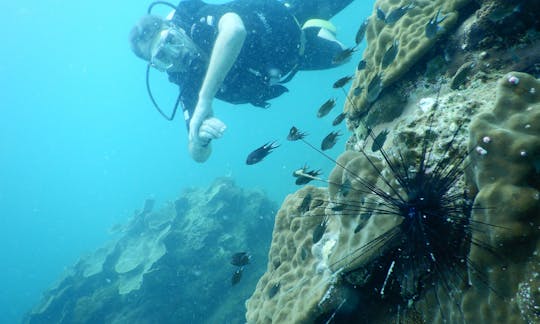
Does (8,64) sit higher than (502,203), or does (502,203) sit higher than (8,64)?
(502,203)

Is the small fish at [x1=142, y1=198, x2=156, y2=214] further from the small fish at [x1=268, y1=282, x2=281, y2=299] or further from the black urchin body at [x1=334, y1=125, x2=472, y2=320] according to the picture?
the black urchin body at [x1=334, y1=125, x2=472, y2=320]

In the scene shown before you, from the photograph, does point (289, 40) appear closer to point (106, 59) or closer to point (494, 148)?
point (494, 148)

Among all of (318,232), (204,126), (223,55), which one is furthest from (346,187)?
(223,55)

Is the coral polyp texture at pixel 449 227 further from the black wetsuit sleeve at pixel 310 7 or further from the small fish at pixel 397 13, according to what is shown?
the black wetsuit sleeve at pixel 310 7

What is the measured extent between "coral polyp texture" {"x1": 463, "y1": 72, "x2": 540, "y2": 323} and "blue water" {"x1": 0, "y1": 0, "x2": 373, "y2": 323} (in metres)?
43.8

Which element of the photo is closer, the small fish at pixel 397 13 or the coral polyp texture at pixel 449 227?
the coral polyp texture at pixel 449 227

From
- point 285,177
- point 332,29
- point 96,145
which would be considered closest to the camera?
point 332,29

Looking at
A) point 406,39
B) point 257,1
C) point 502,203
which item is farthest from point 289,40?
point 502,203

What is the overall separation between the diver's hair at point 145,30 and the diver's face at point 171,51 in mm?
148

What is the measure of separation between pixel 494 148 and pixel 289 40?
458 cm

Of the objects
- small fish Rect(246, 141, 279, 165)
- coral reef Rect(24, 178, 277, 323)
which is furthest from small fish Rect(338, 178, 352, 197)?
coral reef Rect(24, 178, 277, 323)

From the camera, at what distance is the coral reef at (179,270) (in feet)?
32.7

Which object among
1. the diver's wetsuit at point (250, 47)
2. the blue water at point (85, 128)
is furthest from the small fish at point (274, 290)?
the blue water at point (85, 128)

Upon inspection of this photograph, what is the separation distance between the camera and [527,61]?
2.36 m
